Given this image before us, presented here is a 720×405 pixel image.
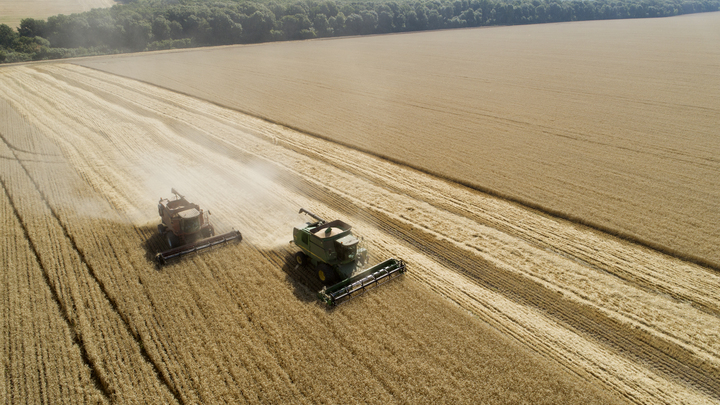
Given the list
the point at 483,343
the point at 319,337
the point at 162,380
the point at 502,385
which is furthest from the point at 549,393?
the point at 162,380

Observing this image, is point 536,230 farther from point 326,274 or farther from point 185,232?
point 185,232

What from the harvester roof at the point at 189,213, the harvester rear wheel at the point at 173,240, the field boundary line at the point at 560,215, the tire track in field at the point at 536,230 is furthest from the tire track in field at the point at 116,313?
the field boundary line at the point at 560,215

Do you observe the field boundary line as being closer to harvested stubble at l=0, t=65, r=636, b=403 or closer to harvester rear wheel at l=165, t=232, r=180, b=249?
harvested stubble at l=0, t=65, r=636, b=403

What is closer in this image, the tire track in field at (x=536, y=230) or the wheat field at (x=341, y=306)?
the wheat field at (x=341, y=306)

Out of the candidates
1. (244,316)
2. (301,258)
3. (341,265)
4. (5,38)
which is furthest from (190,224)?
(5,38)

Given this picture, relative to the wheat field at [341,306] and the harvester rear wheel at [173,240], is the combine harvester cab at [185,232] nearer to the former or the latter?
the harvester rear wheel at [173,240]

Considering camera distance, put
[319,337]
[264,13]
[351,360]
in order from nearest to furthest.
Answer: [351,360], [319,337], [264,13]

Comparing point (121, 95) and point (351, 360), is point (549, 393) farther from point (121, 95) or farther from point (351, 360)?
point (121, 95)
